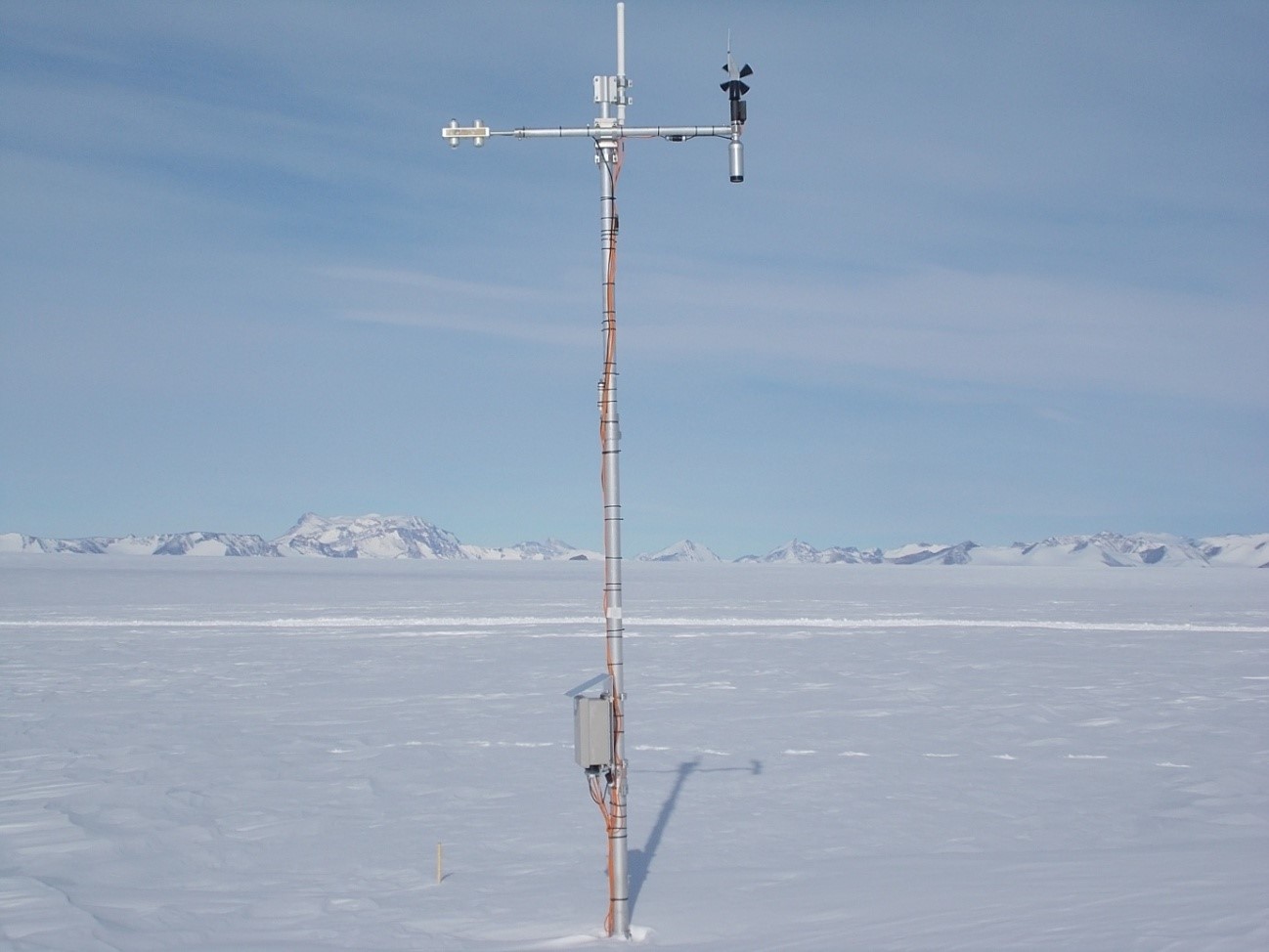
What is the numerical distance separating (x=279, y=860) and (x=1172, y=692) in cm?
1226

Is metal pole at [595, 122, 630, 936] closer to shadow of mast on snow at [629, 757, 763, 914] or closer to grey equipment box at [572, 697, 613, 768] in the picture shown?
grey equipment box at [572, 697, 613, 768]

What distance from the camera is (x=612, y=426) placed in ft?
20.4

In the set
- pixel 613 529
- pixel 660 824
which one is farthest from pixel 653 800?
pixel 613 529

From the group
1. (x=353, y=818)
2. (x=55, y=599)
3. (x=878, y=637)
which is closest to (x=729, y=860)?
(x=353, y=818)

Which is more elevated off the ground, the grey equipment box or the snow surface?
the grey equipment box

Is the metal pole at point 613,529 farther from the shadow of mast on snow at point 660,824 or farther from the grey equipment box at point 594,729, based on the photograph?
the shadow of mast on snow at point 660,824

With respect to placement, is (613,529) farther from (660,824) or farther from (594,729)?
(660,824)

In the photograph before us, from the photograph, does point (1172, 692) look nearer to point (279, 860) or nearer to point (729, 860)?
point (729, 860)

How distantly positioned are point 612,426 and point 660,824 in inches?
150

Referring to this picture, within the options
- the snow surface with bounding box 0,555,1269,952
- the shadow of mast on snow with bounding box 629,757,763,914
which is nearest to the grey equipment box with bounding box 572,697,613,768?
the snow surface with bounding box 0,555,1269,952

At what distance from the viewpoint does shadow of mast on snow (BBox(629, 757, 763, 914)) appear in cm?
726

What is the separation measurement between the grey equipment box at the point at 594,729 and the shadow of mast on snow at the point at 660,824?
116 centimetres

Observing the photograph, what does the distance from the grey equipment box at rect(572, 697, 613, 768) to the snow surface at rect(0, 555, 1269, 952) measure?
996 millimetres

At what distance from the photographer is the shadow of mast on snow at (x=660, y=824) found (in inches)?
286
